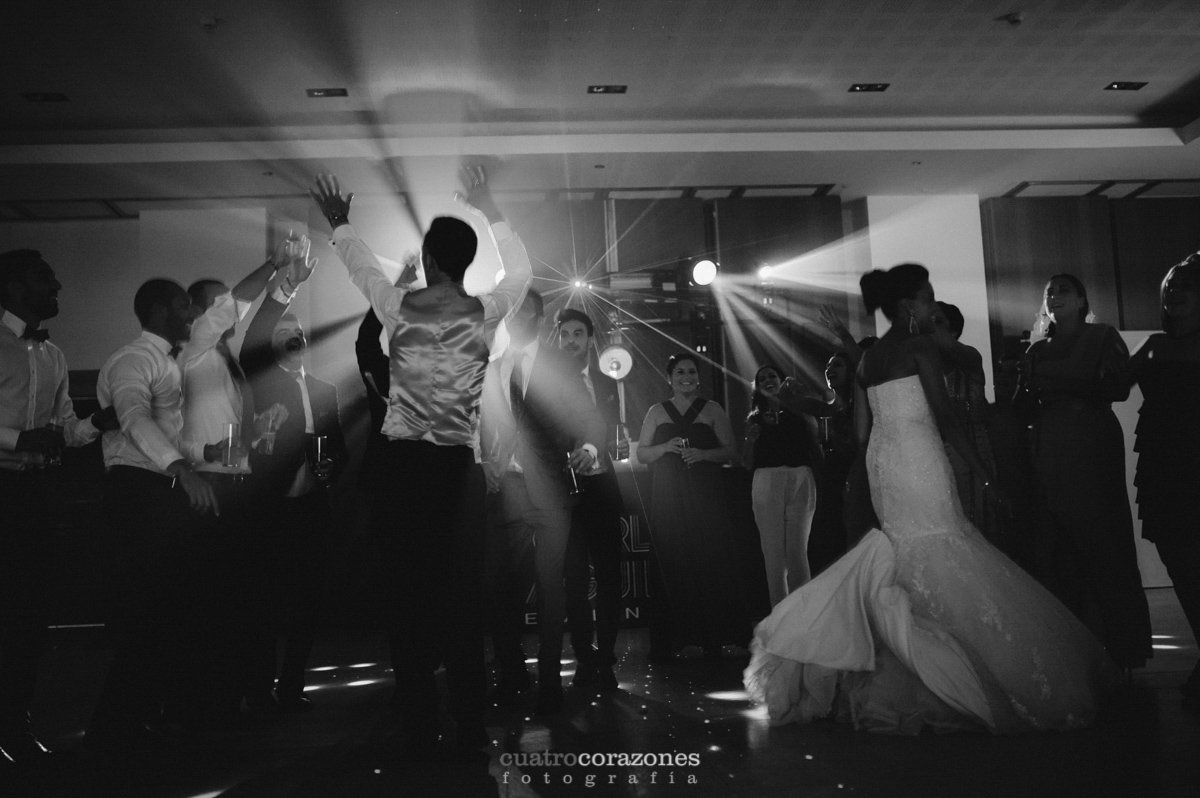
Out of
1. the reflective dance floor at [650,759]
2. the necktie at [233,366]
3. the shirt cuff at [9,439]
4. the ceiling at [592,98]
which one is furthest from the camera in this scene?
the ceiling at [592,98]

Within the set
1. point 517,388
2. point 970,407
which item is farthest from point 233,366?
point 970,407

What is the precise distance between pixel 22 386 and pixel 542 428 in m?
1.59

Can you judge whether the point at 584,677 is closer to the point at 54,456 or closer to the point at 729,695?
the point at 729,695

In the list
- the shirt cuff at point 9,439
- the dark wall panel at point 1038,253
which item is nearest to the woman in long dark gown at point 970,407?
the shirt cuff at point 9,439

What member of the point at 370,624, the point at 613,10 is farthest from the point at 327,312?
the point at 613,10

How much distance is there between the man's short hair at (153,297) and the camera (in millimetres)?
2967

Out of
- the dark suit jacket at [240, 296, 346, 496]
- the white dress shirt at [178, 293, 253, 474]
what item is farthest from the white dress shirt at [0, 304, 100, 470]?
the dark suit jacket at [240, 296, 346, 496]

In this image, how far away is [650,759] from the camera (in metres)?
2.45

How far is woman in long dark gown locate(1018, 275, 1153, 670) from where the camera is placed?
3.45m

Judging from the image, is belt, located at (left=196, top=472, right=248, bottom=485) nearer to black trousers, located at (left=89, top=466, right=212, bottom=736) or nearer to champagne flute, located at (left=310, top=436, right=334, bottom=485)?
black trousers, located at (left=89, top=466, right=212, bottom=736)

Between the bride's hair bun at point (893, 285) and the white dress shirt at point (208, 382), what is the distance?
81.9 inches

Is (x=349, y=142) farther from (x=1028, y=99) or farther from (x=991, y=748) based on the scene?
(x=991, y=748)

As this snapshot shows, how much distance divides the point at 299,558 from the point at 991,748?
2.33 meters

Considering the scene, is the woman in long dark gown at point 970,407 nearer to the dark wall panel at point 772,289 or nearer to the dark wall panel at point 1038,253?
the dark wall panel at point 772,289
